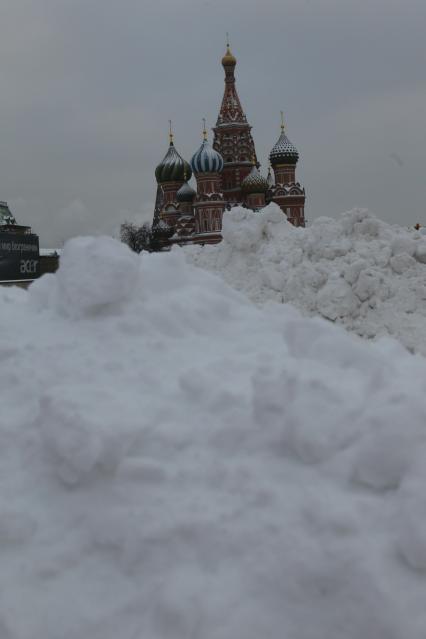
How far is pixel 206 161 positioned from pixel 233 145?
366 cm

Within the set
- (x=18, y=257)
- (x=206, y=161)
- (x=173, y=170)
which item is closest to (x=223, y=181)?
(x=173, y=170)

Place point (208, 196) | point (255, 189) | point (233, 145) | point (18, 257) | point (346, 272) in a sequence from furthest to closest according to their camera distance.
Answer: point (233, 145) → point (255, 189) → point (208, 196) → point (18, 257) → point (346, 272)

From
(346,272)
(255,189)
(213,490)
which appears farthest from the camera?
(255,189)

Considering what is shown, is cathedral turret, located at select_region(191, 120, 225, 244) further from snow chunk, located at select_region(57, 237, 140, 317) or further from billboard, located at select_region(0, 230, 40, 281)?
snow chunk, located at select_region(57, 237, 140, 317)

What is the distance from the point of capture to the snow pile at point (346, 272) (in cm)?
734

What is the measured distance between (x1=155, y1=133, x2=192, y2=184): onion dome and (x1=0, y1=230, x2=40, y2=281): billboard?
15.6 meters

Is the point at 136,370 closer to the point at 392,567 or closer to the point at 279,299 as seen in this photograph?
the point at 392,567

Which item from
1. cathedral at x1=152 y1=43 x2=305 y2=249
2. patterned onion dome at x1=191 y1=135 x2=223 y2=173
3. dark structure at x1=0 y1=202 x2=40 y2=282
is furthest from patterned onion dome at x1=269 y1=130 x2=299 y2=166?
dark structure at x1=0 y1=202 x2=40 y2=282

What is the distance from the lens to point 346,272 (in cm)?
762

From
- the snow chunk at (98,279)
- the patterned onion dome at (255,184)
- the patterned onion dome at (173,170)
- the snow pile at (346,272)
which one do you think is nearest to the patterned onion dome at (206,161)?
the patterned onion dome at (255,184)

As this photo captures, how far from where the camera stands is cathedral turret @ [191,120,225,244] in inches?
1098

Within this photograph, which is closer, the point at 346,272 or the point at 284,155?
the point at 346,272

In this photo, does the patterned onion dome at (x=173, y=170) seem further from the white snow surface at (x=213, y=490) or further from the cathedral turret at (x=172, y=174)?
the white snow surface at (x=213, y=490)

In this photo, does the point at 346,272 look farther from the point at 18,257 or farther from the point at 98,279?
the point at 18,257
